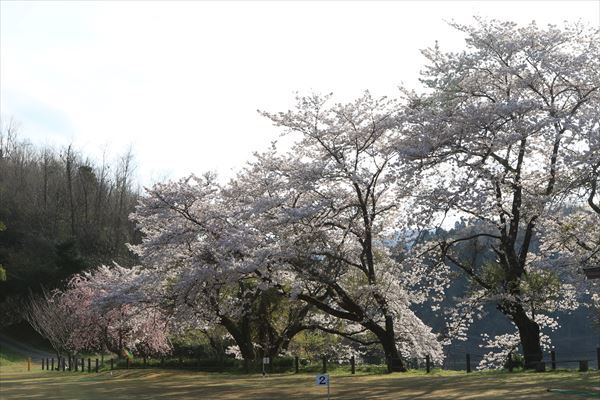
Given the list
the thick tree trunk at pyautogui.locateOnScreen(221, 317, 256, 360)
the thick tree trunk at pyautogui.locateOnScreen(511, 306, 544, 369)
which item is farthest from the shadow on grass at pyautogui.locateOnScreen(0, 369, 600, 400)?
the thick tree trunk at pyautogui.locateOnScreen(221, 317, 256, 360)

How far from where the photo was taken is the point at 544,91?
2169 cm

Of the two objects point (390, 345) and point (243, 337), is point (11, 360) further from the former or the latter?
point (390, 345)

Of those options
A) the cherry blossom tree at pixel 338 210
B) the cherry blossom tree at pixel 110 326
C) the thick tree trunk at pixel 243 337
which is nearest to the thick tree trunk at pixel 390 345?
the cherry blossom tree at pixel 338 210

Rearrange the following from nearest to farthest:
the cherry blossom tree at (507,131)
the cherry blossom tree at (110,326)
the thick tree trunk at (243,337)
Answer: the cherry blossom tree at (507,131)
the thick tree trunk at (243,337)
the cherry blossom tree at (110,326)

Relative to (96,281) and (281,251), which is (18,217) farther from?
(281,251)

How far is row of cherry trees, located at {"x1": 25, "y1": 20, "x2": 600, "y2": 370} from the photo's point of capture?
20438mm

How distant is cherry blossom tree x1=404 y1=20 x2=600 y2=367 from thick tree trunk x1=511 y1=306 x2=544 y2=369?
0.03m

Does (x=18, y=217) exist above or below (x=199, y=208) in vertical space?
above

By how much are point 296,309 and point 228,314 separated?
3.75 metres

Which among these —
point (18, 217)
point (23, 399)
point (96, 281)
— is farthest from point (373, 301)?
point (18, 217)

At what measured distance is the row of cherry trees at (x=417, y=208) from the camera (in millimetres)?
20438

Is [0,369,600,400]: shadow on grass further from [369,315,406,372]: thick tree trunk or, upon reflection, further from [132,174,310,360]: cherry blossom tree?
[132,174,310,360]: cherry blossom tree

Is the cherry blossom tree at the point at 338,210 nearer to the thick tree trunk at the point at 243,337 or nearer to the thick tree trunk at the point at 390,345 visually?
the thick tree trunk at the point at 390,345

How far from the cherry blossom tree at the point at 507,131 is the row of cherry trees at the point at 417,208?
0.05 m
